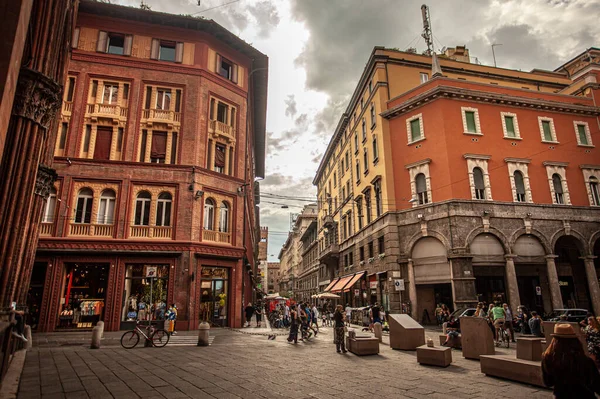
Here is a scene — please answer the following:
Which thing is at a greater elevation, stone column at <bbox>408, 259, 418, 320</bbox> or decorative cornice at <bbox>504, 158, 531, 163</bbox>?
decorative cornice at <bbox>504, 158, 531, 163</bbox>

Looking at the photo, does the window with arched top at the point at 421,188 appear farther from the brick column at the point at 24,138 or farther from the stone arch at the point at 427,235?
the brick column at the point at 24,138

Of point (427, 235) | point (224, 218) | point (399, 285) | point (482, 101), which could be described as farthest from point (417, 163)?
point (224, 218)

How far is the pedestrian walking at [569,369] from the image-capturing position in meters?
4.01

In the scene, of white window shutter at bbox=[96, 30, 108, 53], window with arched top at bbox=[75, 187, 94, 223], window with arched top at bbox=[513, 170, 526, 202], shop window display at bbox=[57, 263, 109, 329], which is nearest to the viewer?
shop window display at bbox=[57, 263, 109, 329]

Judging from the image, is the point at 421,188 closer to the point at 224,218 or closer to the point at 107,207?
the point at 224,218

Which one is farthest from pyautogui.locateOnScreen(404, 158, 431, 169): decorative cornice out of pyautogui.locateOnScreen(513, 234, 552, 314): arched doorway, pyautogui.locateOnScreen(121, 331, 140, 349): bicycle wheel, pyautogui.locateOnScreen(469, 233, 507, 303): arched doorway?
pyautogui.locateOnScreen(121, 331, 140, 349): bicycle wheel

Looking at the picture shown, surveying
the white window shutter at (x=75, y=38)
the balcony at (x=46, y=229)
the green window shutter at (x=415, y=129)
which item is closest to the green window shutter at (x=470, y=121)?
the green window shutter at (x=415, y=129)

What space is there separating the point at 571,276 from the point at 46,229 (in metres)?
35.3

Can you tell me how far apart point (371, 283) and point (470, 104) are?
15.1 m

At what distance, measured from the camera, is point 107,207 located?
67.1 ft

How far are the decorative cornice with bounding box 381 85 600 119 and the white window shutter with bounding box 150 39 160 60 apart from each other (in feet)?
54.2

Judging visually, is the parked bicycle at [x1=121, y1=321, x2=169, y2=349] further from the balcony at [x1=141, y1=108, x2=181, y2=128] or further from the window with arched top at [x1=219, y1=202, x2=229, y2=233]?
the balcony at [x1=141, y1=108, x2=181, y2=128]

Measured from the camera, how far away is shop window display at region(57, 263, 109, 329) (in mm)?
18656

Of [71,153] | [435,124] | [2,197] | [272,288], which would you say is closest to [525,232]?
[435,124]
